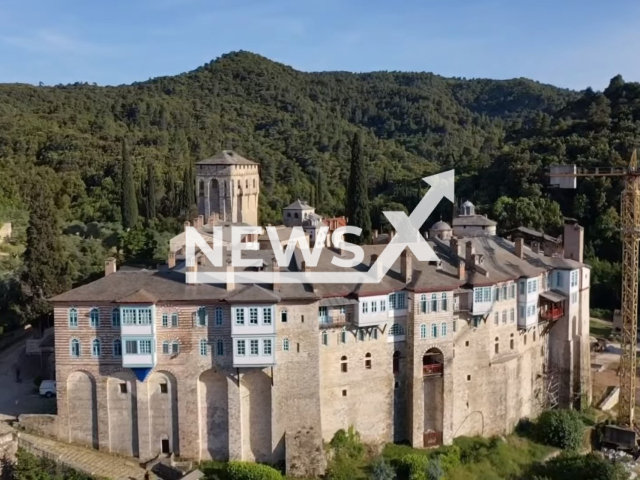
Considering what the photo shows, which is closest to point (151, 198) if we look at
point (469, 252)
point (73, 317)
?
point (73, 317)

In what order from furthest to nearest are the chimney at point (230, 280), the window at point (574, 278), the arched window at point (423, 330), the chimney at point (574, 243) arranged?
the chimney at point (574, 243) < the window at point (574, 278) < the arched window at point (423, 330) < the chimney at point (230, 280)

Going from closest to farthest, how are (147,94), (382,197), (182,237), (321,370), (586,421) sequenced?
(321,370) < (586,421) < (182,237) < (382,197) < (147,94)

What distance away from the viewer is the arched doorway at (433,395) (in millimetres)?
36594

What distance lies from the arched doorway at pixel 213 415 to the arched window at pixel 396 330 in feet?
29.1

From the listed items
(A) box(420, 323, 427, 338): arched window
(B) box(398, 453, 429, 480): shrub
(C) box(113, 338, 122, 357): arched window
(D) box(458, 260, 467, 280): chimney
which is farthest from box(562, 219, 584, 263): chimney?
(C) box(113, 338, 122, 357): arched window

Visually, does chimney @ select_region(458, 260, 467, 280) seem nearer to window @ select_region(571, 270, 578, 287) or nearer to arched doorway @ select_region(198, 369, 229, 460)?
window @ select_region(571, 270, 578, 287)

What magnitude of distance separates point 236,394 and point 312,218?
23.9 metres

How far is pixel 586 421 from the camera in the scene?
43.0 meters

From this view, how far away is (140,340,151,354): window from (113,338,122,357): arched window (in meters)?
1.22

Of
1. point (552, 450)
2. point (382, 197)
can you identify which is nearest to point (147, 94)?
point (382, 197)

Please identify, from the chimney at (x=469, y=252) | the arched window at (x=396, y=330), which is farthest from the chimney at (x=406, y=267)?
the chimney at (x=469, y=252)

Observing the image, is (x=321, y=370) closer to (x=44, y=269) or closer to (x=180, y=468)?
(x=180, y=468)

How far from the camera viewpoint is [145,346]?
3247cm

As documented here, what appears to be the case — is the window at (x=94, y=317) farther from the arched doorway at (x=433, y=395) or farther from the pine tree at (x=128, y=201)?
the pine tree at (x=128, y=201)
